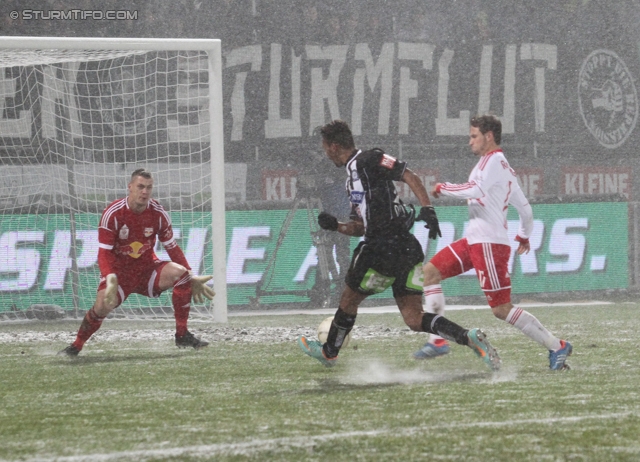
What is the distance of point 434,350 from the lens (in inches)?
293

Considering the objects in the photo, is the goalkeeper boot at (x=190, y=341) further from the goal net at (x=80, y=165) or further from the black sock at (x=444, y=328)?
the goal net at (x=80, y=165)

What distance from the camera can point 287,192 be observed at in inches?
587

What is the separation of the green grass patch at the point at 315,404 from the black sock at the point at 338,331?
164 millimetres

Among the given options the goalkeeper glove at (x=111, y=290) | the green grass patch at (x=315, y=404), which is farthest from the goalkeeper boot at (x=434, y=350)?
the goalkeeper glove at (x=111, y=290)

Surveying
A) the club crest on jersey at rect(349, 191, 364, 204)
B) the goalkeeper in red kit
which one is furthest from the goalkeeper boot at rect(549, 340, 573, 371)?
the goalkeeper in red kit

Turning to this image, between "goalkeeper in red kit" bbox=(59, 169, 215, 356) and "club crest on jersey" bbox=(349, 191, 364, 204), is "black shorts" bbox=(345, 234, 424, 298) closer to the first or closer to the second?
"club crest on jersey" bbox=(349, 191, 364, 204)

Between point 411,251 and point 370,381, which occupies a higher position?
point 411,251

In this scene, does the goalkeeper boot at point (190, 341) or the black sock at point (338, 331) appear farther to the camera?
the goalkeeper boot at point (190, 341)

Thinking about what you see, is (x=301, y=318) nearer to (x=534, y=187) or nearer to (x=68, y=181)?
(x=68, y=181)

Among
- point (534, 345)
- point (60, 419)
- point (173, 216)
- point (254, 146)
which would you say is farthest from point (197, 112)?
point (60, 419)

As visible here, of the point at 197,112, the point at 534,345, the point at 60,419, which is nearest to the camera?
the point at 60,419

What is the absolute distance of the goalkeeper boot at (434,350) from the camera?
7418 millimetres

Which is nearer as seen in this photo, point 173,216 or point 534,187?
point 173,216

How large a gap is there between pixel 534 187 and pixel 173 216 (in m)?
6.03
